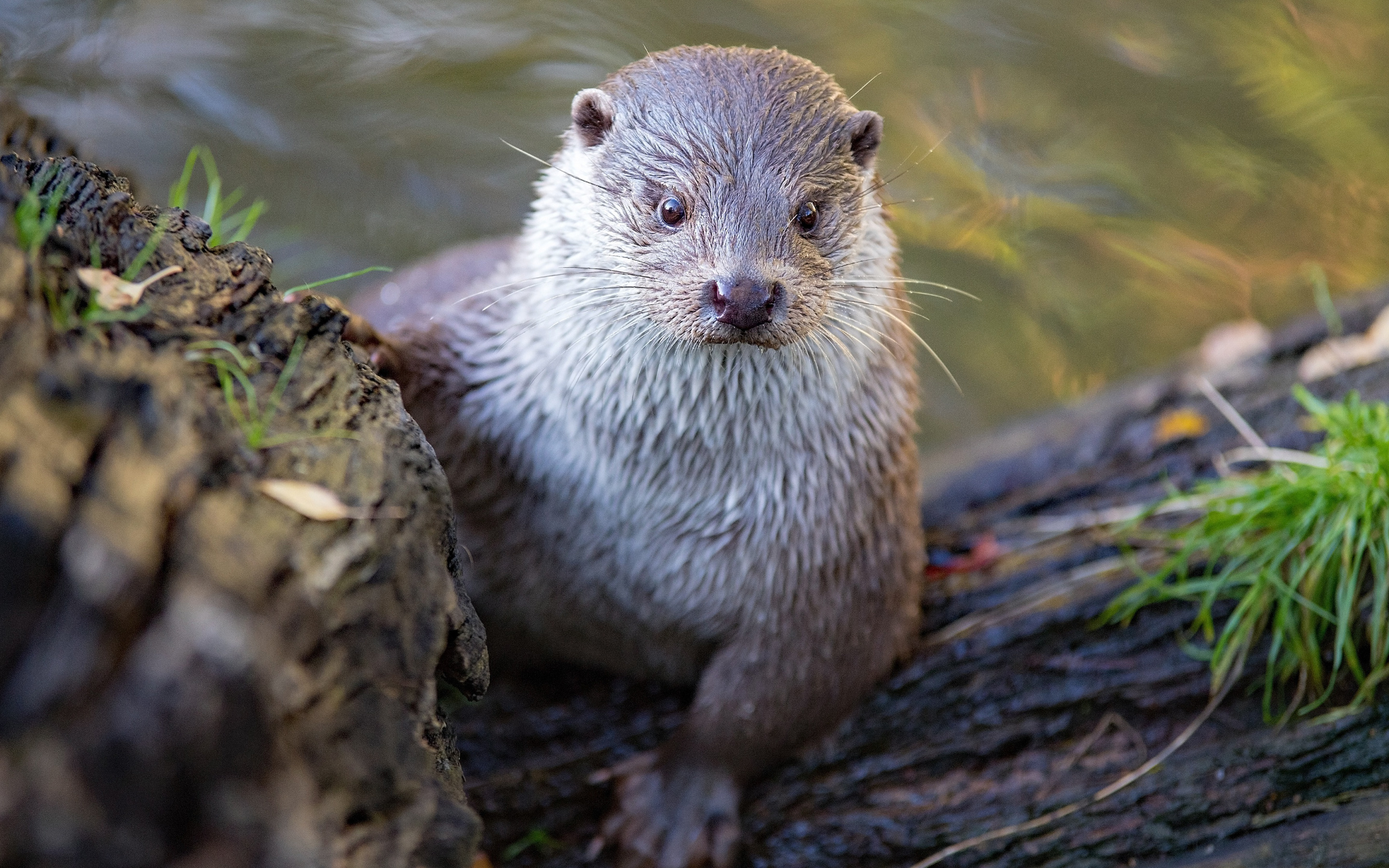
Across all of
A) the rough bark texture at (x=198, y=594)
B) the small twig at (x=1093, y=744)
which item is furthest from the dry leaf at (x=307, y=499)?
the small twig at (x=1093, y=744)

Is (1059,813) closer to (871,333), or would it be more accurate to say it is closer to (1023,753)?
(1023,753)

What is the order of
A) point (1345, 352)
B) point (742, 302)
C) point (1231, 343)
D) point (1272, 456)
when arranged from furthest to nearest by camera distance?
1. point (1231, 343)
2. point (1345, 352)
3. point (1272, 456)
4. point (742, 302)

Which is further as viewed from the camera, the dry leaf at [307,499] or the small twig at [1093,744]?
the small twig at [1093,744]

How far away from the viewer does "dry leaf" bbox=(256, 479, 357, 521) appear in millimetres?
1347

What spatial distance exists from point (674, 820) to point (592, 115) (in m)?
1.62

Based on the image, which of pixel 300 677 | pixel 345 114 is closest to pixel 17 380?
pixel 300 677

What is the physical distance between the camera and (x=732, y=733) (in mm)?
2645

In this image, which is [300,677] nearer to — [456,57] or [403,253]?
[403,253]

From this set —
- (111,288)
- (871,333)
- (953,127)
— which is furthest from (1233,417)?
(953,127)

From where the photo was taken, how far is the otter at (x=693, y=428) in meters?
2.36

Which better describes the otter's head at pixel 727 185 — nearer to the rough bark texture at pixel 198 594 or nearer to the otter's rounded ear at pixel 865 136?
the otter's rounded ear at pixel 865 136

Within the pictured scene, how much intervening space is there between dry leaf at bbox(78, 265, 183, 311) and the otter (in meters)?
1.00

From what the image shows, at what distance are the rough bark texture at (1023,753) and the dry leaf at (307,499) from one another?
146cm

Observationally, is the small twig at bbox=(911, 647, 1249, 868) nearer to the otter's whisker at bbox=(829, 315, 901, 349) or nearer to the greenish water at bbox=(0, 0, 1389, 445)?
the otter's whisker at bbox=(829, 315, 901, 349)
